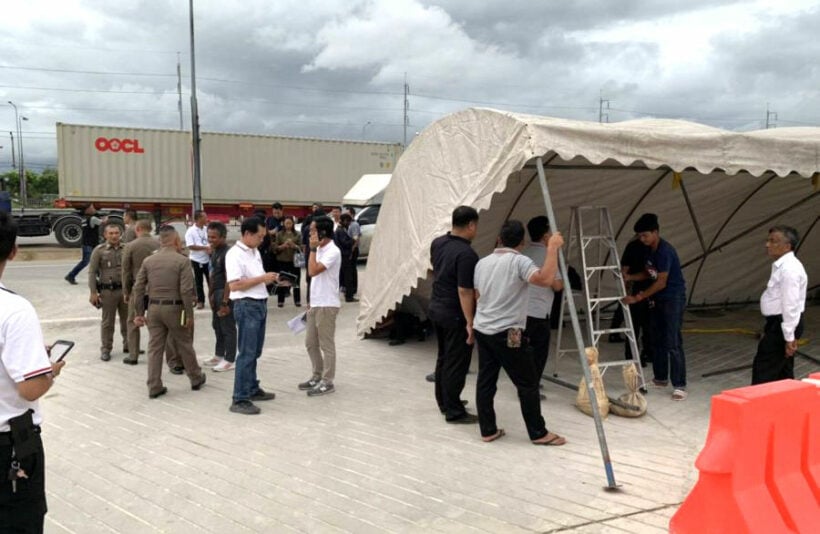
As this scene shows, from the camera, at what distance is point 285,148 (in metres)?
25.3

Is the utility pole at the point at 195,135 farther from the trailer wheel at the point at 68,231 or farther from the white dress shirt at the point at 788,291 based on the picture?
the white dress shirt at the point at 788,291

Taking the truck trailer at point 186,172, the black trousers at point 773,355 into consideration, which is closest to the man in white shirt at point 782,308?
the black trousers at point 773,355

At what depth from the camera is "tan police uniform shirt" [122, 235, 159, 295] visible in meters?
7.05

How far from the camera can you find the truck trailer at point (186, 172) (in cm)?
2202

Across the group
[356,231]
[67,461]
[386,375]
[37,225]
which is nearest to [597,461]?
A: [386,375]

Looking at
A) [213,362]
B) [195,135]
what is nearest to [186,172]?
[195,135]

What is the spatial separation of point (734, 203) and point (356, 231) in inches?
252

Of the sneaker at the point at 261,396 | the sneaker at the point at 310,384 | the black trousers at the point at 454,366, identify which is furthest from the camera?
the sneaker at the point at 310,384

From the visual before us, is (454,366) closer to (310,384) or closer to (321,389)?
(321,389)

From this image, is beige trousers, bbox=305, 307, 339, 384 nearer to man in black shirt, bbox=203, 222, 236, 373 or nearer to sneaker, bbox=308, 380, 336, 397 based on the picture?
sneaker, bbox=308, 380, 336, 397

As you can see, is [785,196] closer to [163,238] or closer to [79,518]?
[163,238]

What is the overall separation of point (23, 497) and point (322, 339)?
3.74 meters

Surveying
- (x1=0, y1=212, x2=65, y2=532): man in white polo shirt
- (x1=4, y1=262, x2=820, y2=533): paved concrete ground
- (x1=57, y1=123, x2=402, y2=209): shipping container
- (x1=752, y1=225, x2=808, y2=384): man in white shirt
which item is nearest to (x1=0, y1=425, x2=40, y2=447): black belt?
(x1=0, y1=212, x2=65, y2=532): man in white polo shirt

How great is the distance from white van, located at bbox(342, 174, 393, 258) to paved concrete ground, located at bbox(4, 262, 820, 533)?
398 inches
